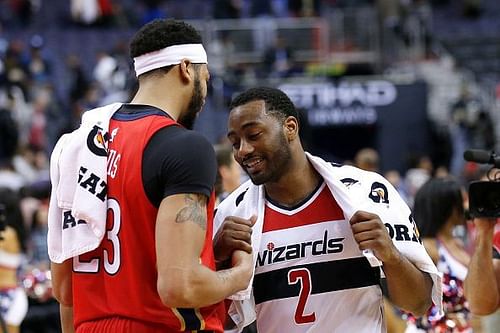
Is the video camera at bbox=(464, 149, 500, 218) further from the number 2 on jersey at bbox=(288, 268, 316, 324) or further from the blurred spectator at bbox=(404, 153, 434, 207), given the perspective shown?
the blurred spectator at bbox=(404, 153, 434, 207)

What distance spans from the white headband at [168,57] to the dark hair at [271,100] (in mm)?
435

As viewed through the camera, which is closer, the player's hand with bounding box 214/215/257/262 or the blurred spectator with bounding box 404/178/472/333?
the player's hand with bounding box 214/215/257/262

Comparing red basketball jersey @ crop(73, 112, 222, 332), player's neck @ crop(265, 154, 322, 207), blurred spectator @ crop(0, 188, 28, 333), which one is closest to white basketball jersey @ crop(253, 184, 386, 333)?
player's neck @ crop(265, 154, 322, 207)

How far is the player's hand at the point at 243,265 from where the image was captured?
3848mm

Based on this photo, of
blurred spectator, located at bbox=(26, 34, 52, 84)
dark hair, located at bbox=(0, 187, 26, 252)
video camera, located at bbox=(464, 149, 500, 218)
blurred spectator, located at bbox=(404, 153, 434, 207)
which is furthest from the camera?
blurred spectator, located at bbox=(26, 34, 52, 84)

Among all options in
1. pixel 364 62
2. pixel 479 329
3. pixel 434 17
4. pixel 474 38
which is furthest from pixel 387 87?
pixel 479 329

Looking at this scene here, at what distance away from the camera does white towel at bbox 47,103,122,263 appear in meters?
→ 3.79

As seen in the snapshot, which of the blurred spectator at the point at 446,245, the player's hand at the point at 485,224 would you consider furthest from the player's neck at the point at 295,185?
the blurred spectator at the point at 446,245

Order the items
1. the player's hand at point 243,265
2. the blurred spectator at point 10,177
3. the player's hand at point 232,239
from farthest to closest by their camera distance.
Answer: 1. the blurred spectator at point 10,177
2. the player's hand at point 232,239
3. the player's hand at point 243,265

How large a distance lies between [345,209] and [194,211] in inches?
32.5

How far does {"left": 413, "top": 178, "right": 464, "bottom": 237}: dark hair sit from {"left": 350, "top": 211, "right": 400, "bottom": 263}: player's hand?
2.29 metres

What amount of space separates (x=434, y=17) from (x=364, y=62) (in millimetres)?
3974

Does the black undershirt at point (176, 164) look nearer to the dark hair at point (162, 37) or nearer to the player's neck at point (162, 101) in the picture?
the player's neck at point (162, 101)

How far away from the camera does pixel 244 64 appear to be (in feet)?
69.4
